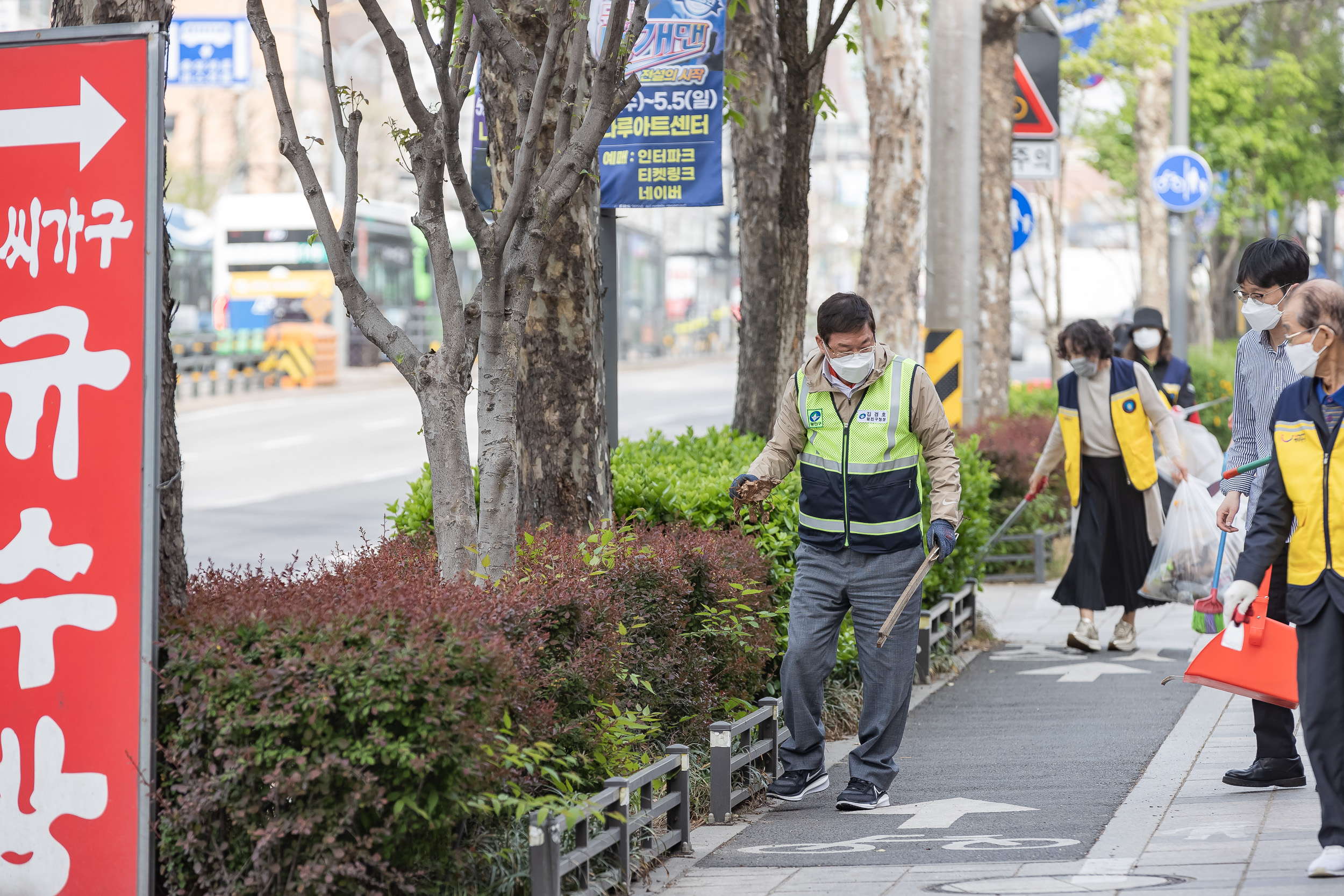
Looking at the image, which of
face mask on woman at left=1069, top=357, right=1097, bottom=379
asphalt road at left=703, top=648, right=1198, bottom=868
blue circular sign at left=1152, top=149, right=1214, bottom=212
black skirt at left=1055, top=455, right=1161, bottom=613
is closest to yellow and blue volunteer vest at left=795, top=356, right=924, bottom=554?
asphalt road at left=703, top=648, right=1198, bottom=868

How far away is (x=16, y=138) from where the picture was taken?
13.7ft

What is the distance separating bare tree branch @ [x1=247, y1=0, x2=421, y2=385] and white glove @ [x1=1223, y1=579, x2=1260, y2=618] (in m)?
2.52

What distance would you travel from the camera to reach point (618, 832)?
4500 mm

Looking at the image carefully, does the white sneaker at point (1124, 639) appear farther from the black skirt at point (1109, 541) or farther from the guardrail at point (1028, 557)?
the guardrail at point (1028, 557)

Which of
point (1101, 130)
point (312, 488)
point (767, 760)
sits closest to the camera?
→ point (767, 760)

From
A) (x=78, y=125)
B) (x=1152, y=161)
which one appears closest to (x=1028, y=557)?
(x=78, y=125)

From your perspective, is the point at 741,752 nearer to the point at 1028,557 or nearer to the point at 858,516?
the point at 858,516

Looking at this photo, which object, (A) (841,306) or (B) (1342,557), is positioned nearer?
(B) (1342,557)

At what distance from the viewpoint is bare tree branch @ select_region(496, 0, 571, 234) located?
4.98 m

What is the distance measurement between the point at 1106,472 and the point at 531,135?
4965mm

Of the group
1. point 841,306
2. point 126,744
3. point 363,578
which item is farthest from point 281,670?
point 841,306

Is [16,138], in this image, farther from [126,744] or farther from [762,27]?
[762,27]

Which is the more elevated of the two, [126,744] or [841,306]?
[841,306]

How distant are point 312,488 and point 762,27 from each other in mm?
11453
